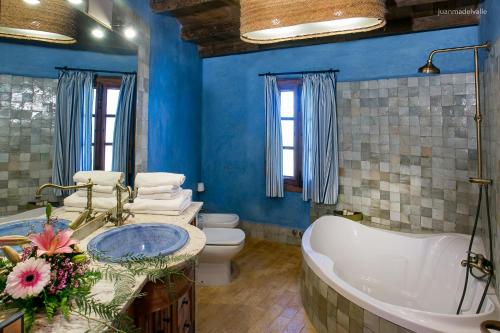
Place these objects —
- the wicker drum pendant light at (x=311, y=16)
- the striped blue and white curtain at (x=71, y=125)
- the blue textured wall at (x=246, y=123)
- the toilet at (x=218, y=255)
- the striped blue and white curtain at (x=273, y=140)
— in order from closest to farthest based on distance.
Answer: the striped blue and white curtain at (x=71, y=125), the wicker drum pendant light at (x=311, y=16), the toilet at (x=218, y=255), the blue textured wall at (x=246, y=123), the striped blue and white curtain at (x=273, y=140)

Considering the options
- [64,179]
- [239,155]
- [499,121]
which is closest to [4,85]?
[64,179]

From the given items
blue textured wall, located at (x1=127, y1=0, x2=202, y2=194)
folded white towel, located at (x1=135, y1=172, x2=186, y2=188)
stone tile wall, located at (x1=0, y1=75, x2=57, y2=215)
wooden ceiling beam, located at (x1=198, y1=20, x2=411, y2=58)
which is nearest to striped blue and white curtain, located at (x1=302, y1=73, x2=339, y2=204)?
wooden ceiling beam, located at (x1=198, y1=20, x2=411, y2=58)

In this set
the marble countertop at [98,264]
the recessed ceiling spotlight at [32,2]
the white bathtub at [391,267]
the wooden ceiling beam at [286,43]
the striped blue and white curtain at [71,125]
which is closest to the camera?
the marble countertop at [98,264]

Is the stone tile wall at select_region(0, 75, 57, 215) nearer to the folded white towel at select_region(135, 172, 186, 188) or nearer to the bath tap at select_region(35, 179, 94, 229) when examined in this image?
the bath tap at select_region(35, 179, 94, 229)

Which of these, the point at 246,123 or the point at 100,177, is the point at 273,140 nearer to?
the point at 246,123

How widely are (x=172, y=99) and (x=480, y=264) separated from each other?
2919mm

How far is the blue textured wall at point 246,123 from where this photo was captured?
3.37 meters

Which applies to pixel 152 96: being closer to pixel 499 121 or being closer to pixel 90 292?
pixel 90 292

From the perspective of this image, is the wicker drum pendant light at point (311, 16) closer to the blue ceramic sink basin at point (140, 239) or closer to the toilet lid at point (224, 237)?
the blue ceramic sink basin at point (140, 239)

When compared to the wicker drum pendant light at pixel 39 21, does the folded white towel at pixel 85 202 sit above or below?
below

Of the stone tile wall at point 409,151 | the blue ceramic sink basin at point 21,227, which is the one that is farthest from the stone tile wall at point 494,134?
the blue ceramic sink basin at point 21,227

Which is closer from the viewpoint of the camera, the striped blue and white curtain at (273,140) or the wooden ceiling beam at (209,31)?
the wooden ceiling beam at (209,31)

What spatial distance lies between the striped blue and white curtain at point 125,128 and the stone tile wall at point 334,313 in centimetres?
149

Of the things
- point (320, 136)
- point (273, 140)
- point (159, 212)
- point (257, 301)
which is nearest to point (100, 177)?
point (159, 212)
